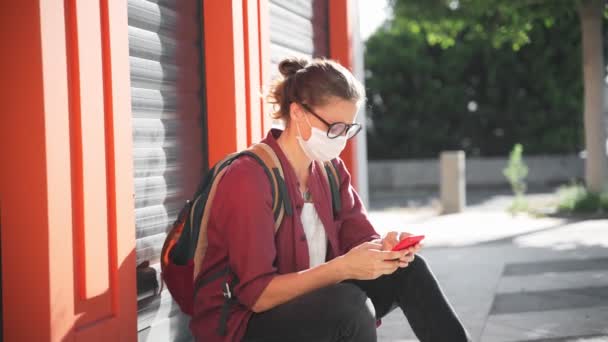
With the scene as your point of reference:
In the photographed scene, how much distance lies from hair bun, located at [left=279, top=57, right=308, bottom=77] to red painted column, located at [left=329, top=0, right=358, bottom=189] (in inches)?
152

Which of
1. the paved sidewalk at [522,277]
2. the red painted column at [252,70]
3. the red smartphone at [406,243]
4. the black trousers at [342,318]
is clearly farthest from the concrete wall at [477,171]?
the red smartphone at [406,243]

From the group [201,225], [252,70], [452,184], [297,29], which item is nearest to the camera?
[201,225]

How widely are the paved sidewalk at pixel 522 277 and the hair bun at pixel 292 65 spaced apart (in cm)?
213

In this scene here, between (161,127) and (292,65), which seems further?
(161,127)

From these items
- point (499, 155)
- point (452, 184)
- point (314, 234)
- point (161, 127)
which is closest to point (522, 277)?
point (161, 127)

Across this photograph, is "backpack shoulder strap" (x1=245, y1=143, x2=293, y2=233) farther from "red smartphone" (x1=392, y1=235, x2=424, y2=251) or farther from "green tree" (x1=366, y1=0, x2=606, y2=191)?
"green tree" (x1=366, y1=0, x2=606, y2=191)

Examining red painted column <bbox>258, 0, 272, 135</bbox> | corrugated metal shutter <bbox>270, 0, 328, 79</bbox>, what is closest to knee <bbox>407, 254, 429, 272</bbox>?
red painted column <bbox>258, 0, 272, 135</bbox>

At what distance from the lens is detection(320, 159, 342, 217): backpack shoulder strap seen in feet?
10.3

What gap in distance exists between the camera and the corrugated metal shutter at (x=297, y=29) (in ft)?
17.8

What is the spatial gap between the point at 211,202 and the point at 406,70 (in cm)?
1716

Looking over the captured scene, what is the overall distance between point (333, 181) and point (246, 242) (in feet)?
2.21

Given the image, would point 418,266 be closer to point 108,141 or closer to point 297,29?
point 108,141

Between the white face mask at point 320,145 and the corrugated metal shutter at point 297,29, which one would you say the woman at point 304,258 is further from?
the corrugated metal shutter at point 297,29

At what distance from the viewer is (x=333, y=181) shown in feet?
10.4
